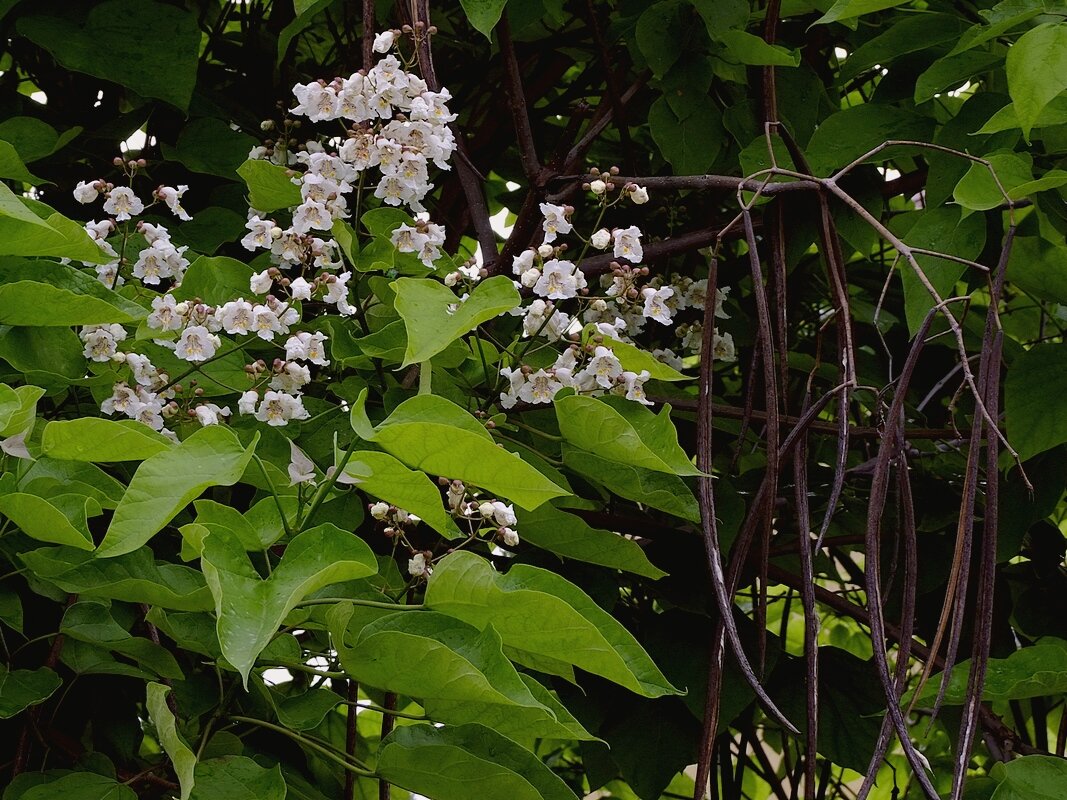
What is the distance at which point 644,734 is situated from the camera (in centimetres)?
110

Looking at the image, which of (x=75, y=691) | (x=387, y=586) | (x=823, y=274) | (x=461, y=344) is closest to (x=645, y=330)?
(x=823, y=274)

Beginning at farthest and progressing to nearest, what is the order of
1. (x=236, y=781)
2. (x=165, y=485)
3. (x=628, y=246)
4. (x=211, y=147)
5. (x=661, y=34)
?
(x=211, y=147) → (x=661, y=34) → (x=628, y=246) → (x=236, y=781) → (x=165, y=485)

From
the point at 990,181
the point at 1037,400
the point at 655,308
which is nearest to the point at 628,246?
the point at 655,308

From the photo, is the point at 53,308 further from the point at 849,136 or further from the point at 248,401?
the point at 849,136

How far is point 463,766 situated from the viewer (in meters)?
0.68

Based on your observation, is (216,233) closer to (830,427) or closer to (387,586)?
(387,586)

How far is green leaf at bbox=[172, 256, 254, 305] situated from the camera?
0.91 meters

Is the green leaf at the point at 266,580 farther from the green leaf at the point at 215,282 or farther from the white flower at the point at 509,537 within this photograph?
the green leaf at the point at 215,282

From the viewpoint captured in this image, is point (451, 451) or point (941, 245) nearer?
point (451, 451)

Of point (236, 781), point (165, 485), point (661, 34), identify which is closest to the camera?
point (165, 485)

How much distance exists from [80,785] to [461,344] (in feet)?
1.34

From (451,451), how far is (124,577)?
23 centimetres

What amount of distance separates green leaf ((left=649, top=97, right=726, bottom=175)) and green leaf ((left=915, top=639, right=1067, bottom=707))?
529 mm

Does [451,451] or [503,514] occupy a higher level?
[451,451]
